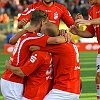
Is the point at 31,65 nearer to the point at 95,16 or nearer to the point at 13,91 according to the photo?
the point at 13,91

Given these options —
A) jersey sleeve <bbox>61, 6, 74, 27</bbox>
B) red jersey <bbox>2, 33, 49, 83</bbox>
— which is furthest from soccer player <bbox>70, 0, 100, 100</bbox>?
jersey sleeve <bbox>61, 6, 74, 27</bbox>

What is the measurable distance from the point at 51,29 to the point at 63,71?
0.55 m

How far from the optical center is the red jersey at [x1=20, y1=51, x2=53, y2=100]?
20.2ft


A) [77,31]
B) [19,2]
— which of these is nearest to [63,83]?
[77,31]

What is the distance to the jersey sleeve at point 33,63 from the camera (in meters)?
6.07

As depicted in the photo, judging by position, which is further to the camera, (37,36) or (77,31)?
(77,31)

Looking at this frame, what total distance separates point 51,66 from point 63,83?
28 cm

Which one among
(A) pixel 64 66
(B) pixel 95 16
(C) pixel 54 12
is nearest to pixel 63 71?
(A) pixel 64 66

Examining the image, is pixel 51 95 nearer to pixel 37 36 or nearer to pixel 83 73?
pixel 37 36

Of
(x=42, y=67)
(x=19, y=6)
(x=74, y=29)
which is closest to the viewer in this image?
(x=42, y=67)

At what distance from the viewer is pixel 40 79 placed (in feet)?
20.4

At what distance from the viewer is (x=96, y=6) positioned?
323 inches

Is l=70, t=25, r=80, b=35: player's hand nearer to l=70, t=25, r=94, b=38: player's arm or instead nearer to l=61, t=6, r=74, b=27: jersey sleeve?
l=70, t=25, r=94, b=38: player's arm

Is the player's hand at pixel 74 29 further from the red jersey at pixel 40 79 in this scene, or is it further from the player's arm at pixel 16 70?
the player's arm at pixel 16 70
